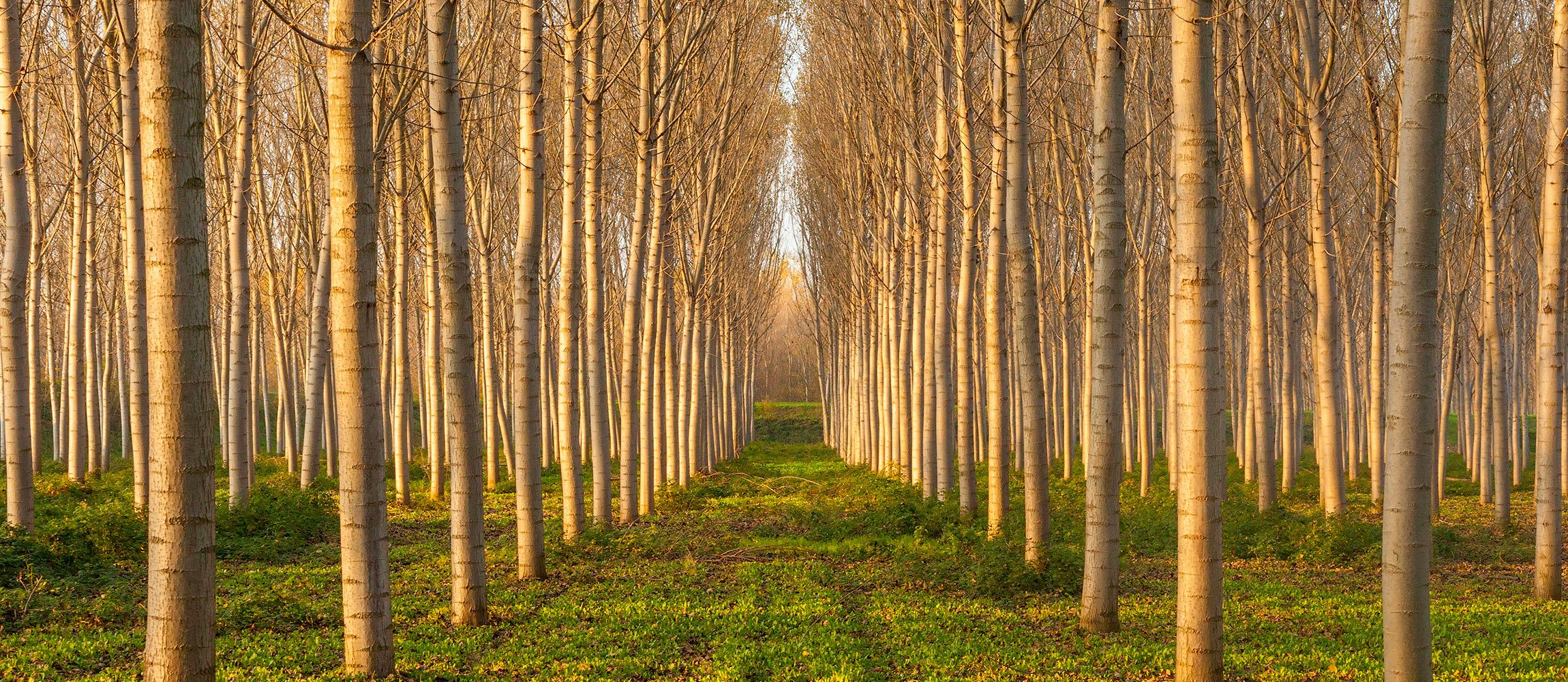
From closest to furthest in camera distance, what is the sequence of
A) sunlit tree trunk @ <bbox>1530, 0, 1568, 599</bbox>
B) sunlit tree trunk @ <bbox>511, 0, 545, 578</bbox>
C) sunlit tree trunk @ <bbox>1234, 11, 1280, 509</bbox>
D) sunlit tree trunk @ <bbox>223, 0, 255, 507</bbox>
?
sunlit tree trunk @ <bbox>1530, 0, 1568, 599</bbox> → sunlit tree trunk @ <bbox>511, 0, 545, 578</bbox> → sunlit tree trunk @ <bbox>223, 0, 255, 507</bbox> → sunlit tree trunk @ <bbox>1234, 11, 1280, 509</bbox>

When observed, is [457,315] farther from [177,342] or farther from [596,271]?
[596,271]

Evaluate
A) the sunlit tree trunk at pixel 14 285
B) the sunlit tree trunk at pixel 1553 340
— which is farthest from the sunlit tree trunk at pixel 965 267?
the sunlit tree trunk at pixel 14 285

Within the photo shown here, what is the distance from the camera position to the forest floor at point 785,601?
632cm

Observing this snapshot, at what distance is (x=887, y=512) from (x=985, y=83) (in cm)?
558

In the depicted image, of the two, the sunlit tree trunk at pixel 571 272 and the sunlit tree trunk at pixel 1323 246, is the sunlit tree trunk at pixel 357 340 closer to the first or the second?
the sunlit tree trunk at pixel 571 272

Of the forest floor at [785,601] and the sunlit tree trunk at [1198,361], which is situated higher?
the sunlit tree trunk at [1198,361]

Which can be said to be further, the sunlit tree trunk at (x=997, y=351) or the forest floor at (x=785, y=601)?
the sunlit tree trunk at (x=997, y=351)

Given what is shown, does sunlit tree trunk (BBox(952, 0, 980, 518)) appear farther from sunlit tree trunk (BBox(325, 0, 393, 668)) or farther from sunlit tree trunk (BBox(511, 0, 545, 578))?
sunlit tree trunk (BBox(325, 0, 393, 668))

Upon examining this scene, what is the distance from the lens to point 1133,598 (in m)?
8.52

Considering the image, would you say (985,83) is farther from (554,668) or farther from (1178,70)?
(554,668)

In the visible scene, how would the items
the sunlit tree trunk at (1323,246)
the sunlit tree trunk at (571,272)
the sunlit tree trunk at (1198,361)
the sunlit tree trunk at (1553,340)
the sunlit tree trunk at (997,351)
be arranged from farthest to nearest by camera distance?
the sunlit tree trunk at (1323,246)
the sunlit tree trunk at (571,272)
the sunlit tree trunk at (997,351)
the sunlit tree trunk at (1553,340)
the sunlit tree trunk at (1198,361)

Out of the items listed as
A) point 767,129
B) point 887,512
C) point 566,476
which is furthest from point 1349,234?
point 566,476

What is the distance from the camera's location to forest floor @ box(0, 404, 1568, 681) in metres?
6.32

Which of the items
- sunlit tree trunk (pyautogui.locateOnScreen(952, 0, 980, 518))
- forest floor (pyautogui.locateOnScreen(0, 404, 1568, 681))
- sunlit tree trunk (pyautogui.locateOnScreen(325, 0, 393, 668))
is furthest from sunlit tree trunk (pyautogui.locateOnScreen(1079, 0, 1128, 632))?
sunlit tree trunk (pyautogui.locateOnScreen(325, 0, 393, 668))
